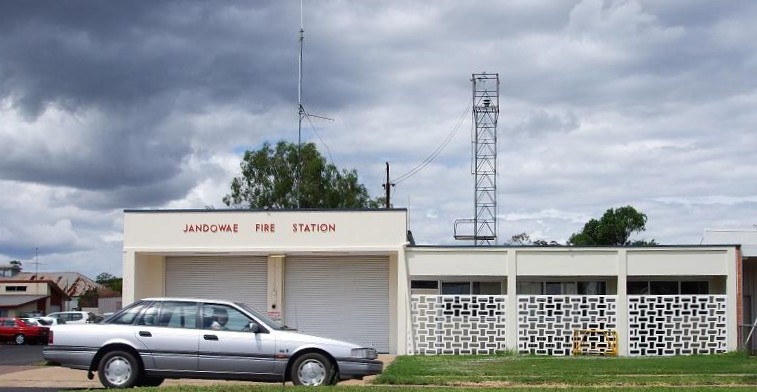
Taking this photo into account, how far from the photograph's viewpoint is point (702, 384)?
17.6 metres

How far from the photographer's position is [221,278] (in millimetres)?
30297

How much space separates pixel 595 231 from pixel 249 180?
25557 millimetres

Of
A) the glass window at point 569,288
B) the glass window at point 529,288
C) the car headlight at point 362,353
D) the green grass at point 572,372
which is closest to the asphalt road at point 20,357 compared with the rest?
the green grass at point 572,372

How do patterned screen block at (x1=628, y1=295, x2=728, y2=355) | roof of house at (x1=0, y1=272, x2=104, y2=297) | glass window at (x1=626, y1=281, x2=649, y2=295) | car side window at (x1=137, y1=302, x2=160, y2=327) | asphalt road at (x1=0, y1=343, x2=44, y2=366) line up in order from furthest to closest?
roof of house at (x1=0, y1=272, x2=104, y2=297) < glass window at (x1=626, y1=281, x2=649, y2=295) < patterned screen block at (x1=628, y1=295, x2=728, y2=355) < asphalt road at (x1=0, y1=343, x2=44, y2=366) < car side window at (x1=137, y1=302, x2=160, y2=327)

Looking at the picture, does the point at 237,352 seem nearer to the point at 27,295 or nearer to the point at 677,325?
the point at 677,325

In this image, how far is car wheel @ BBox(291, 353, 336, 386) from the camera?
15.8 meters

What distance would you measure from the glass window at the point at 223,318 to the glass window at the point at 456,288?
564 inches

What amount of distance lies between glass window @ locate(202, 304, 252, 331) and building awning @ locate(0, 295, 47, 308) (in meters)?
58.9

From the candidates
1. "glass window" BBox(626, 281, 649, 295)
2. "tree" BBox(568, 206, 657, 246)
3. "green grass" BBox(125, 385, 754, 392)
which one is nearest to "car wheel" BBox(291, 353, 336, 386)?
"green grass" BBox(125, 385, 754, 392)

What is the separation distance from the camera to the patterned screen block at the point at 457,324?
28391mm

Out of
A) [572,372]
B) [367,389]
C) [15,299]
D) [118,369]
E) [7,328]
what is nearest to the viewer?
[367,389]

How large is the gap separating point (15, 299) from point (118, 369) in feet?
203

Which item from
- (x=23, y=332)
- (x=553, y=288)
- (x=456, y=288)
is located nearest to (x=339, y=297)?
(x=456, y=288)

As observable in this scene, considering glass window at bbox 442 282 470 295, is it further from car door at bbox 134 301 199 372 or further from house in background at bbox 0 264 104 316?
house in background at bbox 0 264 104 316
